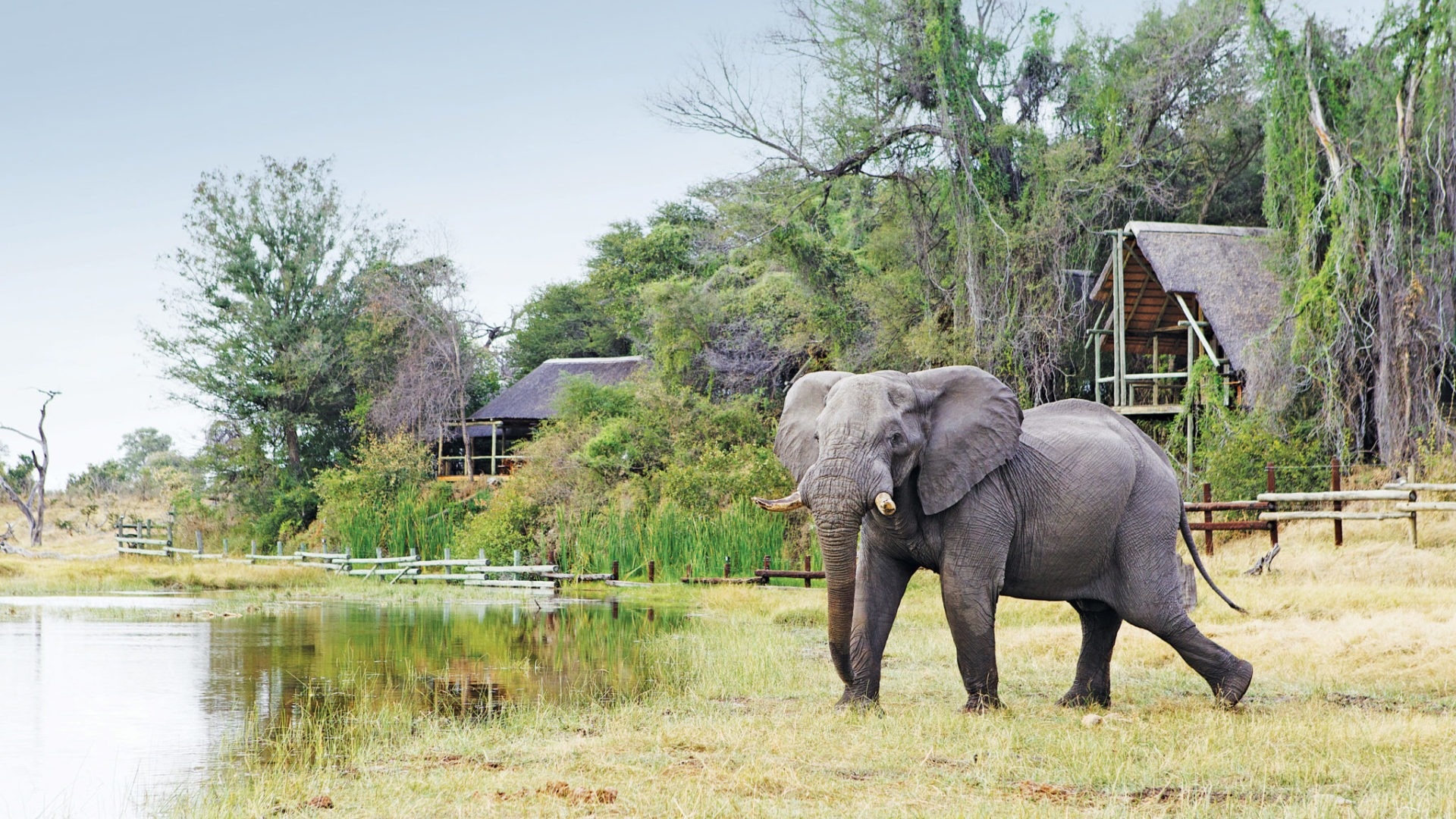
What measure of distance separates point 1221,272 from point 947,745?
20.1 m

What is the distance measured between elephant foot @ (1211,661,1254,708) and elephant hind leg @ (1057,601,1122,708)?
72 centimetres

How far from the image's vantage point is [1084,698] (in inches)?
356

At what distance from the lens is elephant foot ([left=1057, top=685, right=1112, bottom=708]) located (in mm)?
9000

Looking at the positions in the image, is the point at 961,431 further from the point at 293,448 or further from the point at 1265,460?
the point at 293,448

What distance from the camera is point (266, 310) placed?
4319 centimetres

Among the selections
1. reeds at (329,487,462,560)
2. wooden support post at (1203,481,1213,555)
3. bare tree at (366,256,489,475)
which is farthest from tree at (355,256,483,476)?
wooden support post at (1203,481,1213,555)

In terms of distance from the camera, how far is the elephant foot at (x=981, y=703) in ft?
27.7

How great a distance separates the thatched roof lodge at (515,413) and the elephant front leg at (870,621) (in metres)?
31.5

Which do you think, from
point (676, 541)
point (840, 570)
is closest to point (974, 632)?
point (840, 570)

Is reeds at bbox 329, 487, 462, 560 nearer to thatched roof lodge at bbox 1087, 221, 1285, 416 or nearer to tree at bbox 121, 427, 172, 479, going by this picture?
thatched roof lodge at bbox 1087, 221, 1285, 416

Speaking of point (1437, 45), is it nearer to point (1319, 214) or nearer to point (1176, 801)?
point (1319, 214)

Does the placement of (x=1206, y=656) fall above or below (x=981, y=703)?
above

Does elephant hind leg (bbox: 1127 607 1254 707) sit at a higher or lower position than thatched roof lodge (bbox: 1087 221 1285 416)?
lower

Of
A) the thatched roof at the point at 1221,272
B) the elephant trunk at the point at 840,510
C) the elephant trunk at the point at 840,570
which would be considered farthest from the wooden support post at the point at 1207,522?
the elephant trunk at the point at 840,510
